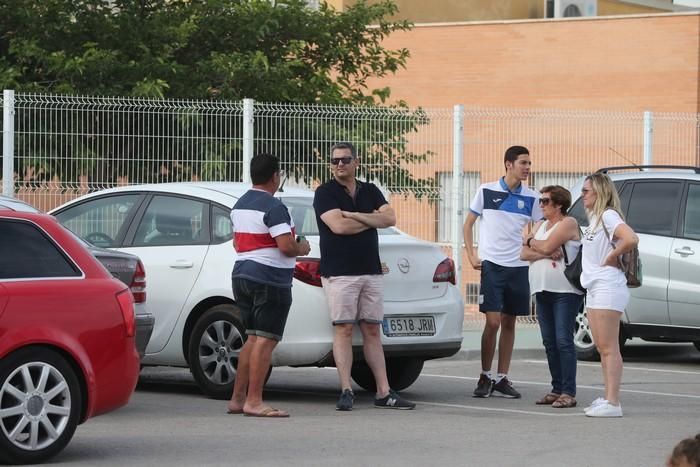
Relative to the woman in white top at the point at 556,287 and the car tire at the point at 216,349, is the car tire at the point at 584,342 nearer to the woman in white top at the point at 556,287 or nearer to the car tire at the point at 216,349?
the woman in white top at the point at 556,287

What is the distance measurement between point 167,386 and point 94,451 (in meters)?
3.74

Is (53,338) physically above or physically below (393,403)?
above

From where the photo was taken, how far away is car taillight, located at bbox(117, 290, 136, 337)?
29.0ft

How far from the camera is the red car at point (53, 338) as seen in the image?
838 cm

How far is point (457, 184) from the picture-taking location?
1931cm

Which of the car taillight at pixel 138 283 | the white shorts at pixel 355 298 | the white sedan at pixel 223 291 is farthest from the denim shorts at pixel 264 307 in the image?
the car taillight at pixel 138 283

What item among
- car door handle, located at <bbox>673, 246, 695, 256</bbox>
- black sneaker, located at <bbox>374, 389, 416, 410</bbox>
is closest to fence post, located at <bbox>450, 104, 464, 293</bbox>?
car door handle, located at <bbox>673, 246, 695, 256</bbox>

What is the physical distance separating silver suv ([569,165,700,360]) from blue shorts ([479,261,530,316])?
3132 millimetres

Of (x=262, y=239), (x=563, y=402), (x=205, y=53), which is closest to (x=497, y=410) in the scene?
(x=563, y=402)

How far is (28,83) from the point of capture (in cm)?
2039

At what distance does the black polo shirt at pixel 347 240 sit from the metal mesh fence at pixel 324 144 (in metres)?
6.65

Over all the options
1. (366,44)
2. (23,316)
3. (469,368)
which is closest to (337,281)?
(23,316)

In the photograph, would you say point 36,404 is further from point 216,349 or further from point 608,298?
point 608,298

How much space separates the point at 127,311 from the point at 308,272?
8.39 feet
